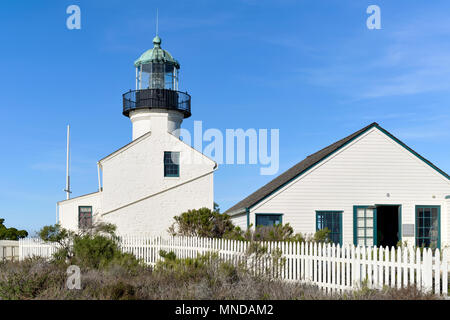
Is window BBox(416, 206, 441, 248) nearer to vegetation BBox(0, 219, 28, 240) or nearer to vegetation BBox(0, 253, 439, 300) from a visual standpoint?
vegetation BBox(0, 253, 439, 300)

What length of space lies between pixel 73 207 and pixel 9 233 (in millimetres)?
11124

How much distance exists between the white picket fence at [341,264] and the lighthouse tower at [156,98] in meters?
8.10

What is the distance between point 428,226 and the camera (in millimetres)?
20109

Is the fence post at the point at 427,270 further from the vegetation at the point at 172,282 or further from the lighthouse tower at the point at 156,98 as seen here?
the lighthouse tower at the point at 156,98

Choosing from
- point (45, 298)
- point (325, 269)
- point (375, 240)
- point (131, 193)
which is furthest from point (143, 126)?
point (45, 298)

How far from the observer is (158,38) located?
2623cm

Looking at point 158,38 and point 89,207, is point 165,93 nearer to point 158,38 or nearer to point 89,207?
point 158,38

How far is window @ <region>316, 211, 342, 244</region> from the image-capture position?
62.6 ft

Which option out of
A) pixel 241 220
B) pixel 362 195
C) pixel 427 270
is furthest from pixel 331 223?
pixel 427 270

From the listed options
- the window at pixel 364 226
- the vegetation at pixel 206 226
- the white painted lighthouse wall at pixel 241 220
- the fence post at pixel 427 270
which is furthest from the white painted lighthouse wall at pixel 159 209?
the fence post at pixel 427 270

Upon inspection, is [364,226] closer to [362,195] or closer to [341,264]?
[362,195]

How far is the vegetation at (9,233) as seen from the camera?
31.9 meters

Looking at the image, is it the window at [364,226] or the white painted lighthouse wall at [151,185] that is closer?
the window at [364,226]
